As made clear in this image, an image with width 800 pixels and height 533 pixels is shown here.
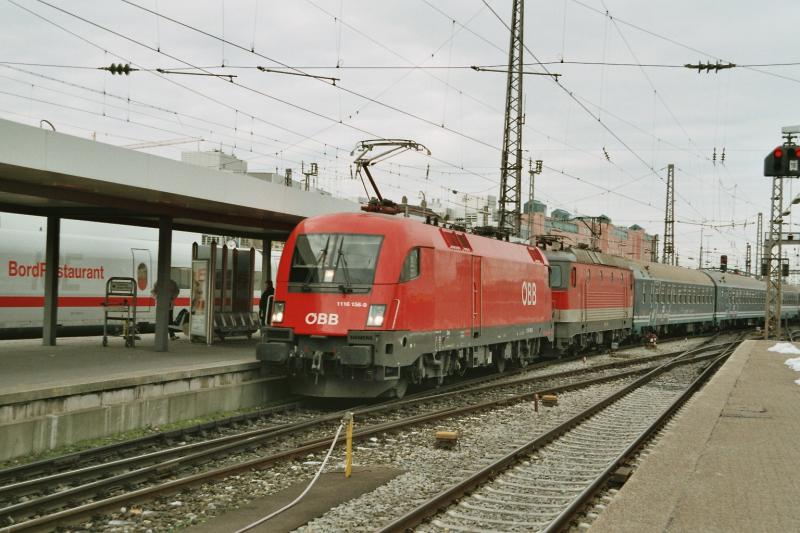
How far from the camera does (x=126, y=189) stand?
1288 centimetres

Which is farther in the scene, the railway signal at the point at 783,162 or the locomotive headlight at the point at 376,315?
the railway signal at the point at 783,162

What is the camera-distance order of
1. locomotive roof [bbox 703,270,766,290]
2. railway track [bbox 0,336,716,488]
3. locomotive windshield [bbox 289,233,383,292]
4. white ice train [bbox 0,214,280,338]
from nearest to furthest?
railway track [bbox 0,336,716,488] → locomotive windshield [bbox 289,233,383,292] → white ice train [bbox 0,214,280,338] → locomotive roof [bbox 703,270,766,290]

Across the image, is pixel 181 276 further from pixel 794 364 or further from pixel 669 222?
pixel 669 222

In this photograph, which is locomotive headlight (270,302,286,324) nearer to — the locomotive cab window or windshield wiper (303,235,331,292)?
windshield wiper (303,235,331,292)

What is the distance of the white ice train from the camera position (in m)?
21.9

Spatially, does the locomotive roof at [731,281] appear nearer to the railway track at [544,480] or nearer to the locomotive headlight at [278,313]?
the railway track at [544,480]

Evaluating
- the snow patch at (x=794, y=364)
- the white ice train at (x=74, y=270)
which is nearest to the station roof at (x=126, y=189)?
the white ice train at (x=74, y=270)

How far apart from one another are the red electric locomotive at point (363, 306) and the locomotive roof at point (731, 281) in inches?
1438

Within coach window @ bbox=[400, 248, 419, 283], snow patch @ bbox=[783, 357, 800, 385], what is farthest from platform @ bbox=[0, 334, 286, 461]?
snow patch @ bbox=[783, 357, 800, 385]

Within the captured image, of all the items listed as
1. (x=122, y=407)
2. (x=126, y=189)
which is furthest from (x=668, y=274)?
(x=122, y=407)

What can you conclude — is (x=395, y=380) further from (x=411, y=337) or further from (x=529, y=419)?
(x=529, y=419)

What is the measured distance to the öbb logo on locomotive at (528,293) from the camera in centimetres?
1973

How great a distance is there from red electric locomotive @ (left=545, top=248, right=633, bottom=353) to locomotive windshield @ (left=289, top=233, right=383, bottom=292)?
12.1m

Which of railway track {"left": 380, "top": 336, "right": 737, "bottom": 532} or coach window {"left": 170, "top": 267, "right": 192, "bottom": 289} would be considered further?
coach window {"left": 170, "top": 267, "right": 192, "bottom": 289}
